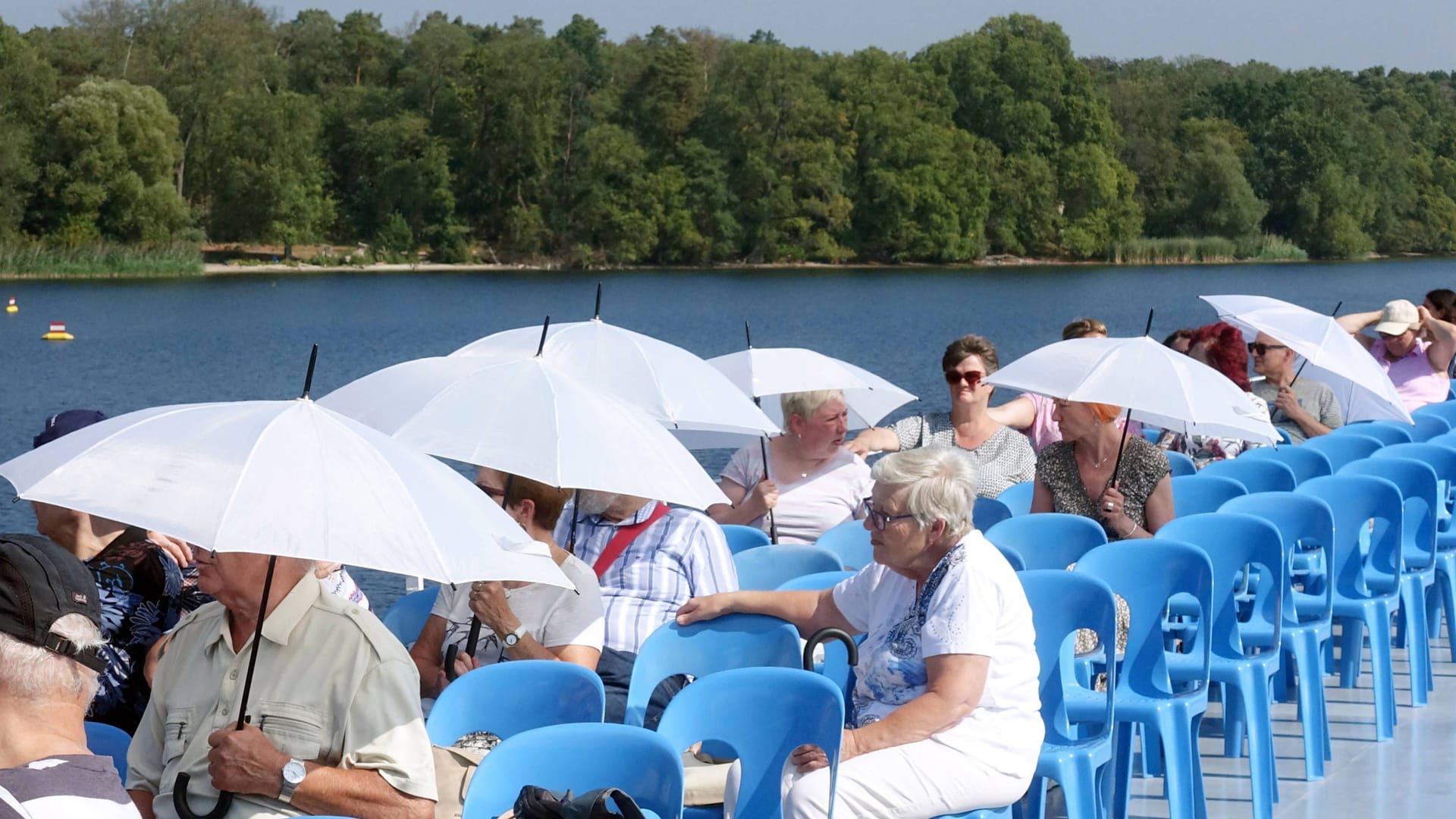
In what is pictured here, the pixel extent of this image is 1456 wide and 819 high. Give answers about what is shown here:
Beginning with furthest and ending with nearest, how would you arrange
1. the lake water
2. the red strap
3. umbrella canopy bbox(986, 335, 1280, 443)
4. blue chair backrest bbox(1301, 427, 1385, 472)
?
the lake water, blue chair backrest bbox(1301, 427, 1385, 472), umbrella canopy bbox(986, 335, 1280, 443), the red strap

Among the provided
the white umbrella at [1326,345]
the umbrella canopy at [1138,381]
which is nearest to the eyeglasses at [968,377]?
the umbrella canopy at [1138,381]

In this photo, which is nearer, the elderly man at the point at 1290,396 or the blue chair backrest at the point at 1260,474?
the blue chair backrest at the point at 1260,474

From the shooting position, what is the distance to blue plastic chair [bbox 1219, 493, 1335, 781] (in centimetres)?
468

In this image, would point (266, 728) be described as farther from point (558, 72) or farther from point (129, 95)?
point (558, 72)

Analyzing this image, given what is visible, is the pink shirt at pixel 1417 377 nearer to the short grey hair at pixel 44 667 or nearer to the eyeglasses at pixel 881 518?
the eyeglasses at pixel 881 518

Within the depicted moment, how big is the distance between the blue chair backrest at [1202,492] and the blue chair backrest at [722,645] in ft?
7.22

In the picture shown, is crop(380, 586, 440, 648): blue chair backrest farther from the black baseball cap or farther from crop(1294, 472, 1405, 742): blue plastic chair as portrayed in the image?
crop(1294, 472, 1405, 742): blue plastic chair

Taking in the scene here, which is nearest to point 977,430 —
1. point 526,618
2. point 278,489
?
point 526,618

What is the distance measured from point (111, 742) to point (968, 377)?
386cm

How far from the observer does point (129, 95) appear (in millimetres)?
56062

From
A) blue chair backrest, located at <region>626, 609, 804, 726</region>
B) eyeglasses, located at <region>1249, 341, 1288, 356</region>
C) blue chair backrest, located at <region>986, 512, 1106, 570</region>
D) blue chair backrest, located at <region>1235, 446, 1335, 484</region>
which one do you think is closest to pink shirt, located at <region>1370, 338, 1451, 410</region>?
eyeglasses, located at <region>1249, 341, 1288, 356</region>

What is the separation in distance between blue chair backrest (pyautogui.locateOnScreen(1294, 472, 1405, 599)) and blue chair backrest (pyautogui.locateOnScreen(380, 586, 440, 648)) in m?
2.63

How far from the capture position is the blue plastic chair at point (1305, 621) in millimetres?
4684

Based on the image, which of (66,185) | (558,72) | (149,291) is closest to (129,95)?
(66,185)
